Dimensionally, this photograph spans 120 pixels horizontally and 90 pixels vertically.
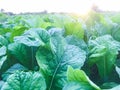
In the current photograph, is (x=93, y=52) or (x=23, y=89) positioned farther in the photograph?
(x=93, y=52)

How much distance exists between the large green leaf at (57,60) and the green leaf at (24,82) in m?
0.13

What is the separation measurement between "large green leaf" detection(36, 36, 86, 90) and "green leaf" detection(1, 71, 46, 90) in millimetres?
135

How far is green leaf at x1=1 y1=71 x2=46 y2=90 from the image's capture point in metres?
0.75

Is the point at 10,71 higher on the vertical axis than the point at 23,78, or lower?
lower

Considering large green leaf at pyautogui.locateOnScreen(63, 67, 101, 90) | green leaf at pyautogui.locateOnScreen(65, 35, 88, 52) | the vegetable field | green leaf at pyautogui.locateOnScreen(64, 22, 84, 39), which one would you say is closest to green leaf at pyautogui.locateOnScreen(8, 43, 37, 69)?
the vegetable field

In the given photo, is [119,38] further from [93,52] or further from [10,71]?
[10,71]

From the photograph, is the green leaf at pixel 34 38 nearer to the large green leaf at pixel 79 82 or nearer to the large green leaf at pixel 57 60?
the large green leaf at pixel 57 60

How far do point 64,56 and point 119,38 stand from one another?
413mm

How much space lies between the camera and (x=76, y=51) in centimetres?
99

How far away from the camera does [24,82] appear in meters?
0.76

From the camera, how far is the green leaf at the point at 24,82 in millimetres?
746

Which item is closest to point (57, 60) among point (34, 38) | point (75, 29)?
point (34, 38)

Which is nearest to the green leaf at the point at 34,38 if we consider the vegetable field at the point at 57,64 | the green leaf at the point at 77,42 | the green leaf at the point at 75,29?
the vegetable field at the point at 57,64

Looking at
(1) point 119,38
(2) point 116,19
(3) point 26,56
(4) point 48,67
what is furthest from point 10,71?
(2) point 116,19
